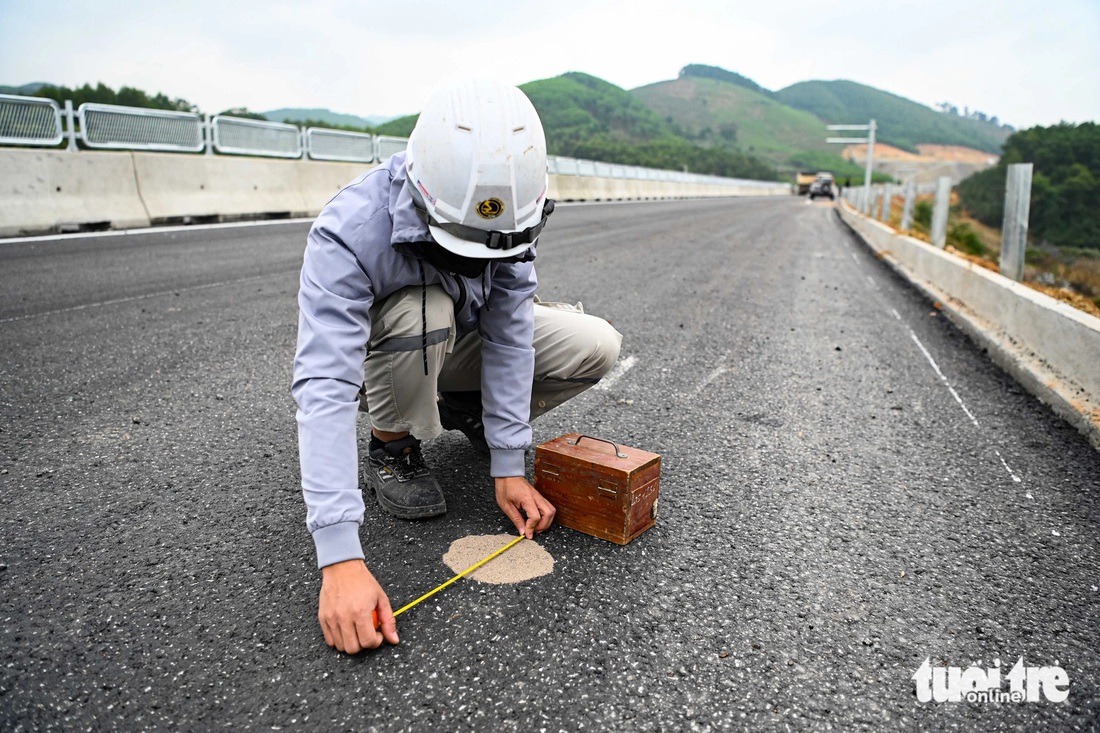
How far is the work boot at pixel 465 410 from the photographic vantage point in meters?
3.02

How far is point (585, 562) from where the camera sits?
2.30 metres

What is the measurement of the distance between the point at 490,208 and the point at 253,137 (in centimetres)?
1199

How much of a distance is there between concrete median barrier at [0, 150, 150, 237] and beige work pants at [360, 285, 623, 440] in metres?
7.72

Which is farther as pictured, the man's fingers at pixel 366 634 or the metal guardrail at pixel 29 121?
the metal guardrail at pixel 29 121

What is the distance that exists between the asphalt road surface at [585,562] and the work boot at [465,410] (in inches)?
5.4

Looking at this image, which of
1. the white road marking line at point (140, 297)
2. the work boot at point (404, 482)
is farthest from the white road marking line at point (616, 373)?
the white road marking line at point (140, 297)

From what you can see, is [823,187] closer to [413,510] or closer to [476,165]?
[413,510]

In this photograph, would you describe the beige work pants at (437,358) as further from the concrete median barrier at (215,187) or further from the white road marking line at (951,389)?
the concrete median barrier at (215,187)

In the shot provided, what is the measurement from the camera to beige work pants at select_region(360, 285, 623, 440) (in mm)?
2318

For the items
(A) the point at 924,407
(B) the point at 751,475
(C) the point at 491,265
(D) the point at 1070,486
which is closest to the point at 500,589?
(C) the point at 491,265

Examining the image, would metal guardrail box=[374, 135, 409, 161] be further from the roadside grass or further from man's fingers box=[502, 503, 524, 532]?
man's fingers box=[502, 503, 524, 532]

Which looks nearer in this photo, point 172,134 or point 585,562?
point 585,562

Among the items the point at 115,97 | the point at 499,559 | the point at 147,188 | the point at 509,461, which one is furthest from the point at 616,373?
the point at 115,97

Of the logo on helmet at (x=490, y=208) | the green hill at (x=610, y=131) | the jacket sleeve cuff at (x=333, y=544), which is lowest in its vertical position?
the jacket sleeve cuff at (x=333, y=544)
